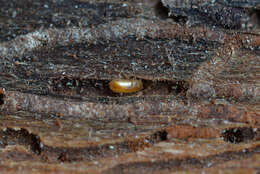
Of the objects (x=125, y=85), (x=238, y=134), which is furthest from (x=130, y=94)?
(x=238, y=134)

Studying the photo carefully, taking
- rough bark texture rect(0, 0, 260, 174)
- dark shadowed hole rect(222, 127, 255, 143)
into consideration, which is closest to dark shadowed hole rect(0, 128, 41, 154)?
rough bark texture rect(0, 0, 260, 174)

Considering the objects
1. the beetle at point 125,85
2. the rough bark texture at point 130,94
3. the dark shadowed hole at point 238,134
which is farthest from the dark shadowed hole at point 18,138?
the dark shadowed hole at point 238,134

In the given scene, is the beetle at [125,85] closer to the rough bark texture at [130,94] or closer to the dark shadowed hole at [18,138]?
the rough bark texture at [130,94]

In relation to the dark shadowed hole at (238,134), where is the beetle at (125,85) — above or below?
above

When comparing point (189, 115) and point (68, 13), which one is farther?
point (68, 13)

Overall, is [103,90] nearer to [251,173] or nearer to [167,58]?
[167,58]

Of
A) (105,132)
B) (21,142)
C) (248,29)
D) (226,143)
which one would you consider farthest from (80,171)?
(248,29)
